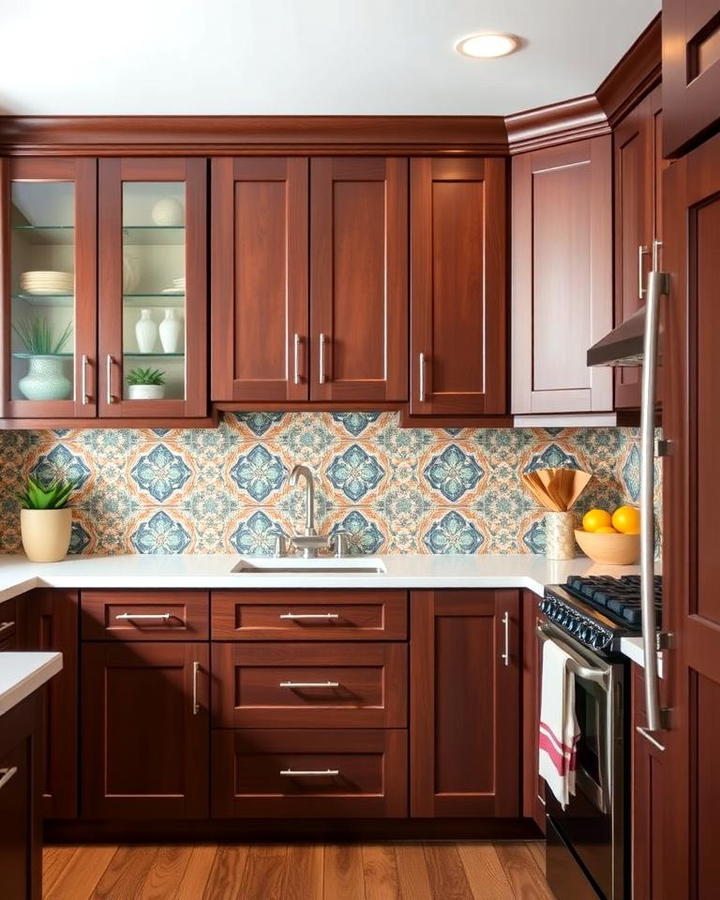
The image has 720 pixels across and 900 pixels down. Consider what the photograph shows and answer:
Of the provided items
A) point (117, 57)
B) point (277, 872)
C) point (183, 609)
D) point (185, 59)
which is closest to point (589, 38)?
point (185, 59)

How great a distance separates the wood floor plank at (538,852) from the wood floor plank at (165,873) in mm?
1136

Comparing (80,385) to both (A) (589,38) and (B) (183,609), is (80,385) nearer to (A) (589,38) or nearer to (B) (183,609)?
(B) (183,609)

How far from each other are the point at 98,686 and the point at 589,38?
100 inches

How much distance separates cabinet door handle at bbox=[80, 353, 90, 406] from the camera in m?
3.17

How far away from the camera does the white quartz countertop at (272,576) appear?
2918mm

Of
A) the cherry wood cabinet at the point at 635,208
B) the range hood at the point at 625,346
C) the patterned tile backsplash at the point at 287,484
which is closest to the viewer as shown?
the range hood at the point at 625,346

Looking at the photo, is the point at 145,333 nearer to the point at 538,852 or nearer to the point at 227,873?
the point at 227,873

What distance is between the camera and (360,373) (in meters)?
3.19

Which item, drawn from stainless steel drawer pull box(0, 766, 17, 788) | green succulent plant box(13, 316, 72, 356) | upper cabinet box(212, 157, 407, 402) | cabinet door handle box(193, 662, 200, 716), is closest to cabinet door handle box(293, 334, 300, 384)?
upper cabinet box(212, 157, 407, 402)

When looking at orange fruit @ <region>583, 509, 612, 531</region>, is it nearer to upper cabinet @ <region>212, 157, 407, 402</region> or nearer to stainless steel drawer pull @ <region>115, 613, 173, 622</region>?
upper cabinet @ <region>212, 157, 407, 402</region>

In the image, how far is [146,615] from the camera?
9.66ft

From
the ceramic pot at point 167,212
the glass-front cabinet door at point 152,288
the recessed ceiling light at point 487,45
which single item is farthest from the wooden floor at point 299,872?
the recessed ceiling light at point 487,45

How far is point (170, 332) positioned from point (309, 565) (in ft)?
3.35

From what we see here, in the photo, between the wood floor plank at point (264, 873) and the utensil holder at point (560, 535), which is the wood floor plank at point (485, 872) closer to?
the wood floor plank at point (264, 873)
